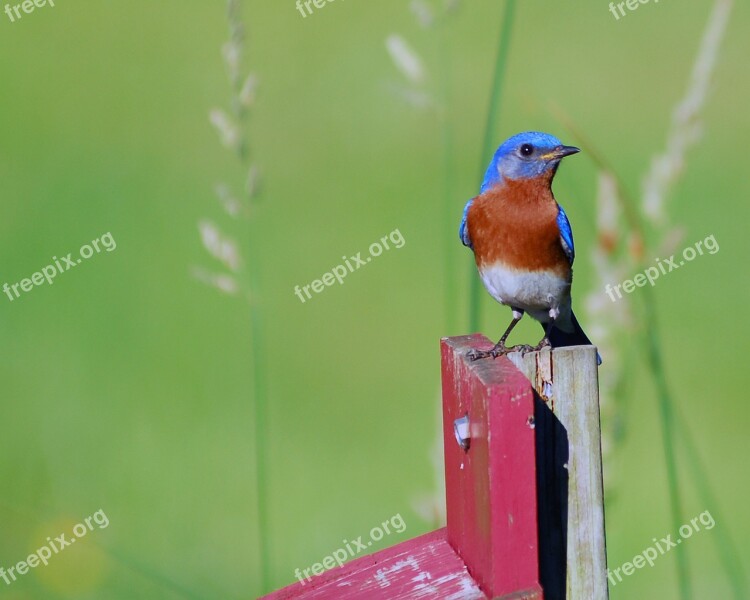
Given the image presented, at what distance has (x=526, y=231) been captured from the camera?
3.21 m

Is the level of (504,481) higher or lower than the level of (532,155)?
lower

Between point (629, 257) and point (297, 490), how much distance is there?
208cm

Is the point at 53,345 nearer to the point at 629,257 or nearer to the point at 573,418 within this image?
the point at 629,257

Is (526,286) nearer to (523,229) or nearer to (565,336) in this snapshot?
(523,229)

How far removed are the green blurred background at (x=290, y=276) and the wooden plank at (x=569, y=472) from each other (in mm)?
884

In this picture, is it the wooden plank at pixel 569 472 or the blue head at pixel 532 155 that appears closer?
the wooden plank at pixel 569 472

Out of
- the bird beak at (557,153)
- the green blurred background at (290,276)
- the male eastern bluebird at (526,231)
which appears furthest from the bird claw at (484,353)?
the bird beak at (557,153)

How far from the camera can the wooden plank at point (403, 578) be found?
6.71 feet

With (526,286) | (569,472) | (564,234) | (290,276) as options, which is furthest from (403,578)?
(290,276)

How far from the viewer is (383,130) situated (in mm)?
6031

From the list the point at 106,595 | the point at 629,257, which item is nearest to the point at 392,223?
the point at 106,595

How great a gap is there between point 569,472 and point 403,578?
37 cm

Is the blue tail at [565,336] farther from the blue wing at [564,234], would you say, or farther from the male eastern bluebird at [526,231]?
the blue wing at [564,234]

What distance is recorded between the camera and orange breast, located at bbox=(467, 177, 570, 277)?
10.5 ft
